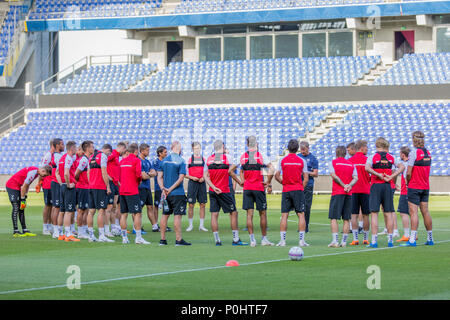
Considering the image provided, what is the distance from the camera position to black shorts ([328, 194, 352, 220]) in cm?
1552

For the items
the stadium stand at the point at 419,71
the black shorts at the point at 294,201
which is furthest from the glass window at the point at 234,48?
the black shorts at the point at 294,201

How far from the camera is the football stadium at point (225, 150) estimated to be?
12.1 m

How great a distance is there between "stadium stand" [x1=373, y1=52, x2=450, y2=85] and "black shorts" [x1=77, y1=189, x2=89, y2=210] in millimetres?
23300

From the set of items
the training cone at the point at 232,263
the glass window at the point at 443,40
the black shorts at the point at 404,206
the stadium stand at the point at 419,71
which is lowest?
the training cone at the point at 232,263

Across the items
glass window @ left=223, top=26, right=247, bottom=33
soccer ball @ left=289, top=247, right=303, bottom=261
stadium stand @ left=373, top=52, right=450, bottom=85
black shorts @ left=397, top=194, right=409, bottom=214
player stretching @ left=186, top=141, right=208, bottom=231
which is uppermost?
glass window @ left=223, top=26, right=247, bottom=33

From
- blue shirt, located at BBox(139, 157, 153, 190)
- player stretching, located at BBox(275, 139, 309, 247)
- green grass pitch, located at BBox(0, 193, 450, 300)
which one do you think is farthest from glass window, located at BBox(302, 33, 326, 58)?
player stretching, located at BBox(275, 139, 309, 247)

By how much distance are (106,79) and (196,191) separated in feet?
91.6

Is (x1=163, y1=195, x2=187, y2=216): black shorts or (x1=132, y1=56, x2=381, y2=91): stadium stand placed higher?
(x1=132, y1=56, x2=381, y2=91): stadium stand

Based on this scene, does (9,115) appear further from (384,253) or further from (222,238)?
(384,253)

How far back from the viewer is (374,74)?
39500mm

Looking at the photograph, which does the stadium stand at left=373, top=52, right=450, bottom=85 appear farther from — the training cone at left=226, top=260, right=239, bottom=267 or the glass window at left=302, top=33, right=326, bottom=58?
the training cone at left=226, top=260, right=239, bottom=267

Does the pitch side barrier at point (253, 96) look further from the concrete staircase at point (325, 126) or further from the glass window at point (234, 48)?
the glass window at point (234, 48)

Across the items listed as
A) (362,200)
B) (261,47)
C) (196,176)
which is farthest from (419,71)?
(196,176)

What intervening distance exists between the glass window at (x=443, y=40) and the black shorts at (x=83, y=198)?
26.8m
